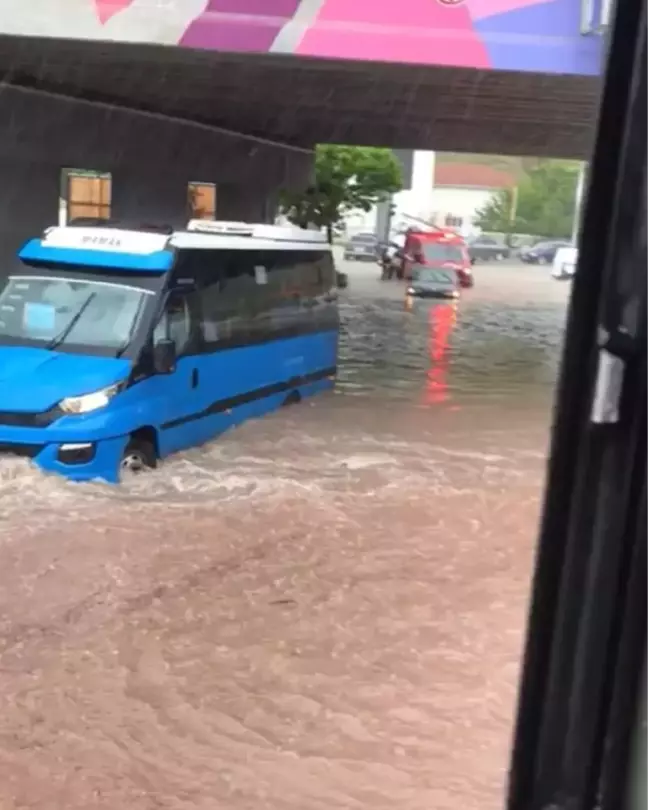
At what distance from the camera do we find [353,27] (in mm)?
8422

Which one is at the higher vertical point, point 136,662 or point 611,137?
point 611,137

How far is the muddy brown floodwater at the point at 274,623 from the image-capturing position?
13.3 feet

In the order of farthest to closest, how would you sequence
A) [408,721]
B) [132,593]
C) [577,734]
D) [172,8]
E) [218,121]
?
[218,121] → [172,8] → [132,593] → [408,721] → [577,734]

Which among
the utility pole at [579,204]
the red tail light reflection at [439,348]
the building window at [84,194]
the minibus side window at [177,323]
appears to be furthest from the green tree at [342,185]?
the utility pole at [579,204]

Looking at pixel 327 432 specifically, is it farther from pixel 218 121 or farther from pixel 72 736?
pixel 218 121

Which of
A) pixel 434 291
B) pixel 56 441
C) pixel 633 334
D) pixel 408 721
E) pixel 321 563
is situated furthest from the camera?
pixel 434 291

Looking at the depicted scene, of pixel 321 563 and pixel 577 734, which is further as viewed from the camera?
pixel 321 563

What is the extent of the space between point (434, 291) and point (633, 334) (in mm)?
25027

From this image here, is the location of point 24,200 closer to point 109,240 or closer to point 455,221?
point 455,221

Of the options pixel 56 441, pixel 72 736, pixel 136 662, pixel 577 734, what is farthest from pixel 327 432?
pixel 577 734

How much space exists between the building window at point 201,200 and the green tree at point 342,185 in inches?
142

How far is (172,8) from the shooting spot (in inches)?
330

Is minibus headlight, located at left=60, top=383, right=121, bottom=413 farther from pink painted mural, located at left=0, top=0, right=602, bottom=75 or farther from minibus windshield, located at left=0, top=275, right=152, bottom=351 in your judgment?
pink painted mural, located at left=0, top=0, right=602, bottom=75

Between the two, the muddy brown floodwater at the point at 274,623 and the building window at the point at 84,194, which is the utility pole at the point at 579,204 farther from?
the building window at the point at 84,194
